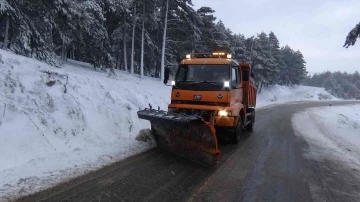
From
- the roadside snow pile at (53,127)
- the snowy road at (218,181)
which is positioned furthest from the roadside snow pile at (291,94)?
the snowy road at (218,181)

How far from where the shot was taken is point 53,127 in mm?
7812

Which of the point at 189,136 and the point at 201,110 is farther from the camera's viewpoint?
the point at 201,110

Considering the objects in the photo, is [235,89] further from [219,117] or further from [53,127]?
[53,127]

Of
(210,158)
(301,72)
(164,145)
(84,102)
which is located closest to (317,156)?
(210,158)

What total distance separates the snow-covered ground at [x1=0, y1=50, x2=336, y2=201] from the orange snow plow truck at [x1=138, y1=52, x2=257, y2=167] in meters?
1.10

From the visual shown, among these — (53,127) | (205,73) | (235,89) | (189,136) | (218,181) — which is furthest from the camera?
(235,89)

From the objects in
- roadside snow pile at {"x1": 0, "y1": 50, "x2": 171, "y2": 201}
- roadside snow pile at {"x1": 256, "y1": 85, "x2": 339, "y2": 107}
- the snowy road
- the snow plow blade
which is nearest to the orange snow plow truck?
the snow plow blade

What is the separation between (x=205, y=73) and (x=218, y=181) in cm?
413

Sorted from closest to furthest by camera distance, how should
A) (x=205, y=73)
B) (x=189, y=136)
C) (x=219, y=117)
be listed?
(x=189, y=136), (x=219, y=117), (x=205, y=73)

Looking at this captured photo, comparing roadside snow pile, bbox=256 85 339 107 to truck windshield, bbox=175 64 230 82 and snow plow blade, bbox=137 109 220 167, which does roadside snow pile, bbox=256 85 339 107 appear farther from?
snow plow blade, bbox=137 109 220 167

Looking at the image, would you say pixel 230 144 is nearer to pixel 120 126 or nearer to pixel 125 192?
pixel 120 126

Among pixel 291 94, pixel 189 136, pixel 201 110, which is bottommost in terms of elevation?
pixel 291 94

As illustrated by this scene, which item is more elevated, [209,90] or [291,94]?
[209,90]

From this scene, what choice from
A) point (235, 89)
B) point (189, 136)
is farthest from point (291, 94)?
point (189, 136)
